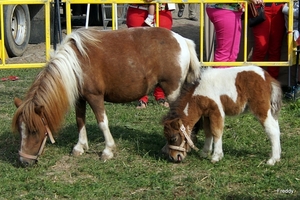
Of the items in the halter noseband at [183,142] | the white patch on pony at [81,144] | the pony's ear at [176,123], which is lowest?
the white patch on pony at [81,144]

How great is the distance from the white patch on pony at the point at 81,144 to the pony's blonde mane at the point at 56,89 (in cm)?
50

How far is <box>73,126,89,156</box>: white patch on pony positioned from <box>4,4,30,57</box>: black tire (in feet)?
18.4

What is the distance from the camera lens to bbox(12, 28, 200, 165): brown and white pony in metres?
5.79

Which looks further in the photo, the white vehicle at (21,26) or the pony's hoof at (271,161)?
the white vehicle at (21,26)

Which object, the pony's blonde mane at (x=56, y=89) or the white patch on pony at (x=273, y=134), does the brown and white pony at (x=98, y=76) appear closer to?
the pony's blonde mane at (x=56, y=89)

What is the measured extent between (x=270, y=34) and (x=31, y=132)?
419 cm

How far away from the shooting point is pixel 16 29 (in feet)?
40.4

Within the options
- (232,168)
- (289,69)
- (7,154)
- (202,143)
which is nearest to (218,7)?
(289,69)

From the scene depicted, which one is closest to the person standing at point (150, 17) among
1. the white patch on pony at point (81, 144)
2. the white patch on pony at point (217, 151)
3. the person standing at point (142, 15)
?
the person standing at point (142, 15)

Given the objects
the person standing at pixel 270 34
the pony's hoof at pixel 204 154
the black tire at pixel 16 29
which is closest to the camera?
the pony's hoof at pixel 204 154

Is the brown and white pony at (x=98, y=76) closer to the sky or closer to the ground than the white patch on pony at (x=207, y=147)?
closer to the sky

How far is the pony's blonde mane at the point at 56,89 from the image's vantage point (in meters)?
Result: 5.75

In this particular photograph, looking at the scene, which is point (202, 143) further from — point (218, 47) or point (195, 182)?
point (218, 47)

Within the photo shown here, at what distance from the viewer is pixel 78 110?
6.39 m
